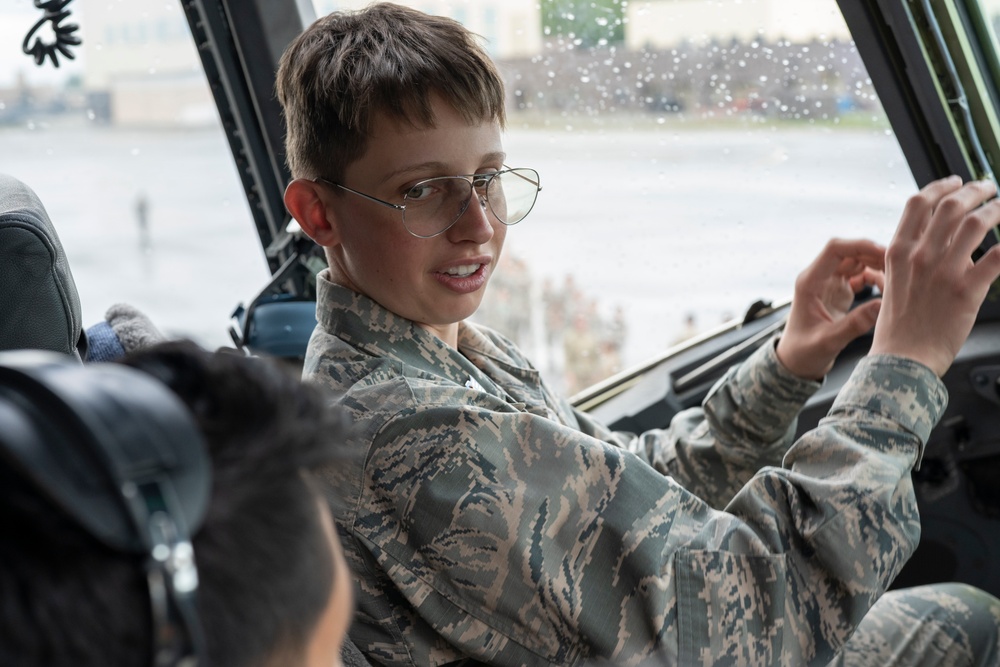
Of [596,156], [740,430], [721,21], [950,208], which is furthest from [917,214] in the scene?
[596,156]

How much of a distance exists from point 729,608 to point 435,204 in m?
0.62

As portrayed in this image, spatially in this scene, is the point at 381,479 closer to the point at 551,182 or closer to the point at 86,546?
the point at 86,546

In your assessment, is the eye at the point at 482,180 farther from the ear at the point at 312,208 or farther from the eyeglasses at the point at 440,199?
the ear at the point at 312,208

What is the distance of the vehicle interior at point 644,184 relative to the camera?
196 cm

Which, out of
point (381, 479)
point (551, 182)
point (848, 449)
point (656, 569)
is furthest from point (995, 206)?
point (551, 182)

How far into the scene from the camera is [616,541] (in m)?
1.24

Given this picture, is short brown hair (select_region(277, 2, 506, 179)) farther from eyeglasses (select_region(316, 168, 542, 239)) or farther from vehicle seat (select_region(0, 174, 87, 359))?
vehicle seat (select_region(0, 174, 87, 359))

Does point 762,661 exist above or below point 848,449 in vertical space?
below

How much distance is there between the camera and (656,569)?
122 centimetres

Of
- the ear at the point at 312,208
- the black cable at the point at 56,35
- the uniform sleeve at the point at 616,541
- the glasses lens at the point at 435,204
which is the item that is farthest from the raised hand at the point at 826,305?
the black cable at the point at 56,35

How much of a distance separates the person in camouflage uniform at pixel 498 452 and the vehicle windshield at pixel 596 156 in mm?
653

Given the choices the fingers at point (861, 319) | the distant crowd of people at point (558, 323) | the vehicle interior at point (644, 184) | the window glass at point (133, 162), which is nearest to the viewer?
the fingers at point (861, 319)

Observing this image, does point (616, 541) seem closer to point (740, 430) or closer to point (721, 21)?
point (740, 430)

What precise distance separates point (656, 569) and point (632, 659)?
11 centimetres
